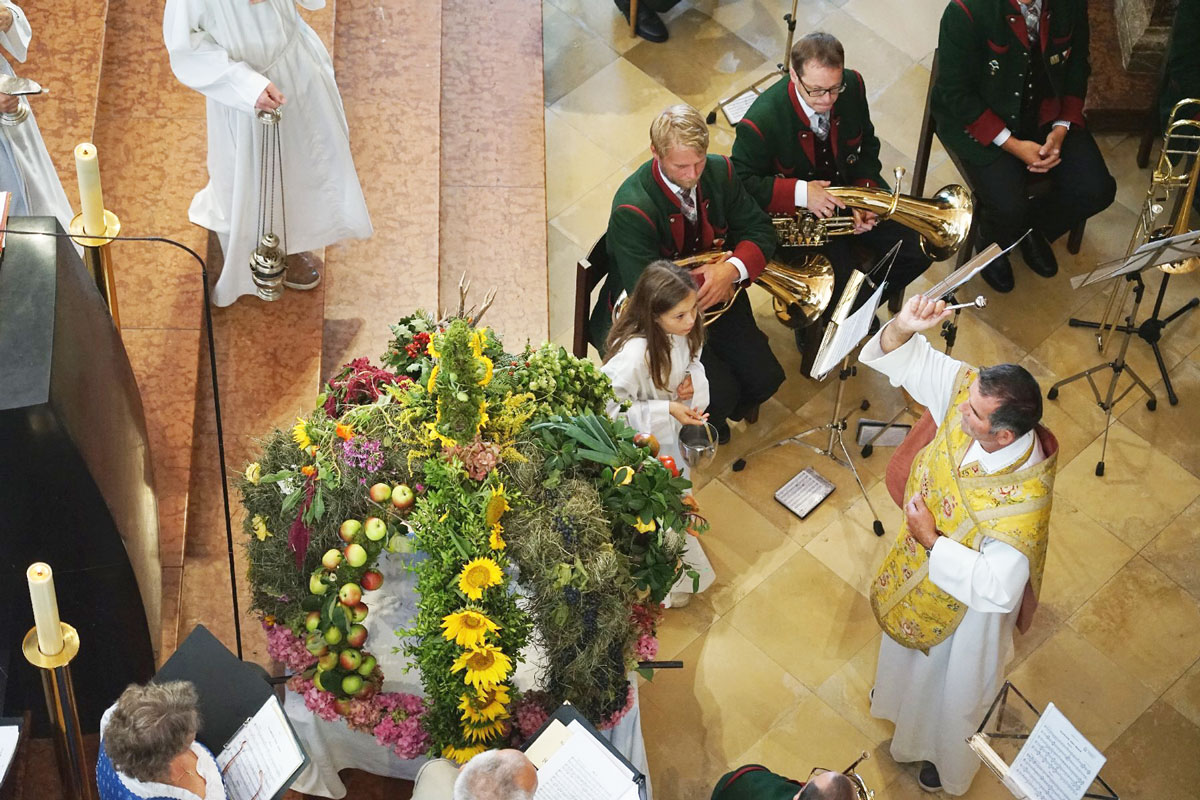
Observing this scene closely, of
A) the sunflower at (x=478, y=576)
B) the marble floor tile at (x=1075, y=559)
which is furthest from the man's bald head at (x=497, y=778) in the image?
the marble floor tile at (x=1075, y=559)

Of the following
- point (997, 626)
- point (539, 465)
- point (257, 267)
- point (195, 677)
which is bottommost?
point (997, 626)

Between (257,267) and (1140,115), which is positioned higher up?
(257,267)

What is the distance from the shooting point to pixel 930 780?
4.59 meters

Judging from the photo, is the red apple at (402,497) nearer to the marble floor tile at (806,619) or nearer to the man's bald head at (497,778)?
the man's bald head at (497,778)

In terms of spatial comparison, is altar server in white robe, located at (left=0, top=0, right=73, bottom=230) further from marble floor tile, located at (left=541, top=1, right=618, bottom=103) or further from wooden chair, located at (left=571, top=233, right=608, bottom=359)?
marble floor tile, located at (left=541, top=1, right=618, bottom=103)

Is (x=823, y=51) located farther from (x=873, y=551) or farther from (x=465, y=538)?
(x=465, y=538)

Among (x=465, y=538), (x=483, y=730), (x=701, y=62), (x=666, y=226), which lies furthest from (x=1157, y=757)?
(x=701, y=62)

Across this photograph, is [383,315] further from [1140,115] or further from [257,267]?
[1140,115]

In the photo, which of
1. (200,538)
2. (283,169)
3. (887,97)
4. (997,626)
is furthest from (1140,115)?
(200,538)

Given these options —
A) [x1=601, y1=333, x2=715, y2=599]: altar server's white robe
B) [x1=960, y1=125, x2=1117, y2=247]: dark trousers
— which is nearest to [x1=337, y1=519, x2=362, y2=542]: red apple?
[x1=601, y1=333, x2=715, y2=599]: altar server's white robe

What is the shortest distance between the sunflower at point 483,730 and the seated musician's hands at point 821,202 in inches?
106

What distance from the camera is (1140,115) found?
652 centimetres

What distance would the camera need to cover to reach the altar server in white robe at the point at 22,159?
4.17 meters

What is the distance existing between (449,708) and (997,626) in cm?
179
